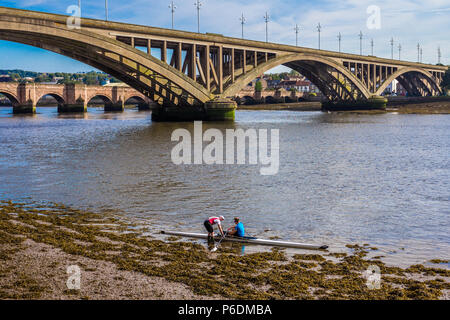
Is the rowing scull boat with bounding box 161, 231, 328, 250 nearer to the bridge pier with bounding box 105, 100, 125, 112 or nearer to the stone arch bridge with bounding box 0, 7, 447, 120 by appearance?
the stone arch bridge with bounding box 0, 7, 447, 120

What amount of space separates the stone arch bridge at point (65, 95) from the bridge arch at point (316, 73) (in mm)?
59585

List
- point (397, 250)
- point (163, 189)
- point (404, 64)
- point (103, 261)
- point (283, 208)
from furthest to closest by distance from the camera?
point (404, 64) → point (163, 189) → point (283, 208) → point (397, 250) → point (103, 261)

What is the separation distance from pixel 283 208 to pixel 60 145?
2697cm

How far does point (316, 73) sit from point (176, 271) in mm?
89014

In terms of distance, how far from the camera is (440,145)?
4009 centimetres

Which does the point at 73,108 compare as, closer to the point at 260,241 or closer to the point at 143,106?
the point at 143,106

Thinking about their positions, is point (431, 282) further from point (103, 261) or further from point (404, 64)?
point (404, 64)

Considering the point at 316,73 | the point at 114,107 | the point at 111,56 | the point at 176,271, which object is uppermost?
the point at 316,73

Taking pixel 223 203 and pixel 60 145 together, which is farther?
pixel 60 145

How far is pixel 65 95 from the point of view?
12288 cm

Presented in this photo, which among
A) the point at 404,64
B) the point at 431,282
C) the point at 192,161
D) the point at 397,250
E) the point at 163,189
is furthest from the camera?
the point at 404,64

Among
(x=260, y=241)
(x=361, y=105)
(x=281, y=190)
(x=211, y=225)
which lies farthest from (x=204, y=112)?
(x=260, y=241)

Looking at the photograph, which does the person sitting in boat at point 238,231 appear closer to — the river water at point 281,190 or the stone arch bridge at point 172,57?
the river water at point 281,190

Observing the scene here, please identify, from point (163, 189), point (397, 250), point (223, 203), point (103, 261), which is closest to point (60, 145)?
point (163, 189)
